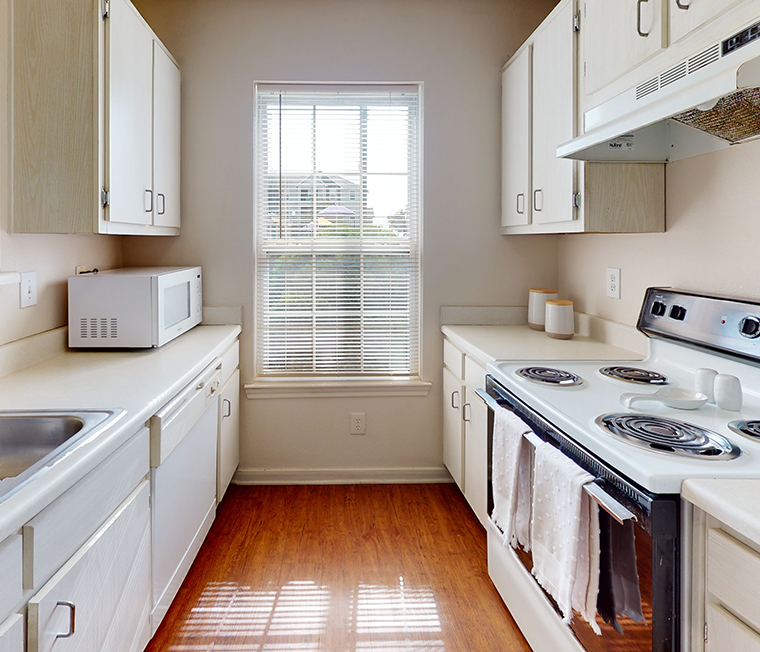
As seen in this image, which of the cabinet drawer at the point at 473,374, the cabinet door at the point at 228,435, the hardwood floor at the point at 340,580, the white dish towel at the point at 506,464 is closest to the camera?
the white dish towel at the point at 506,464

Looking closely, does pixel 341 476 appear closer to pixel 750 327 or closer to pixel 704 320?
pixel 704 320

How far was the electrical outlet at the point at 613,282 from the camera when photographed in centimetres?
237

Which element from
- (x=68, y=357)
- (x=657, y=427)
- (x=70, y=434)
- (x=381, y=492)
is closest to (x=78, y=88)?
(x=68, y=357)

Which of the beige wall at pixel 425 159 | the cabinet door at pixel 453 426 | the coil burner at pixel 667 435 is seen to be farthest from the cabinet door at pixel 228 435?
the coil burner at pixel 667 435

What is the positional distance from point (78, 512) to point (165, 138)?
6.53 ft

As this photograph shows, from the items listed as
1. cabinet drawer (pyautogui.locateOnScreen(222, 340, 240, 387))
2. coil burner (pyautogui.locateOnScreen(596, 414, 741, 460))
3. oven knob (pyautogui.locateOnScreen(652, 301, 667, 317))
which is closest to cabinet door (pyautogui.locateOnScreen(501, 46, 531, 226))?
oven knob (pyautogui.locateOnScreen(652, 301, 667, 317))

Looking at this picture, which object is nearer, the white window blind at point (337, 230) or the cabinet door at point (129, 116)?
the cabinet door at point (129, 116)

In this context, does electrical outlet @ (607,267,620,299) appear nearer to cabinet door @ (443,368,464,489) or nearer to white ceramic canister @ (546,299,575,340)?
white ceramic canister @ (546,299,575,340)

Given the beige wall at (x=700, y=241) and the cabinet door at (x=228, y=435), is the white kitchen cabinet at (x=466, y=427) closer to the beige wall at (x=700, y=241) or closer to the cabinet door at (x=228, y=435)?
the beige wall at (x=700, y=241)

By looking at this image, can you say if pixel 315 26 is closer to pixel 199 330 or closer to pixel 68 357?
pixel 199 330

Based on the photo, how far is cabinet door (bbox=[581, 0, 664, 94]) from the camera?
4.85 feet

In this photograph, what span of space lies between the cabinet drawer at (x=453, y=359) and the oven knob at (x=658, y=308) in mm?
879

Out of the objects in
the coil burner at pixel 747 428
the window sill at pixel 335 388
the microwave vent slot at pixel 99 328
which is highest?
the microwave vent slot at pixel 99 328

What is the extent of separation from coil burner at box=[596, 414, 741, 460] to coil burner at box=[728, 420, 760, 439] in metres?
0.06
